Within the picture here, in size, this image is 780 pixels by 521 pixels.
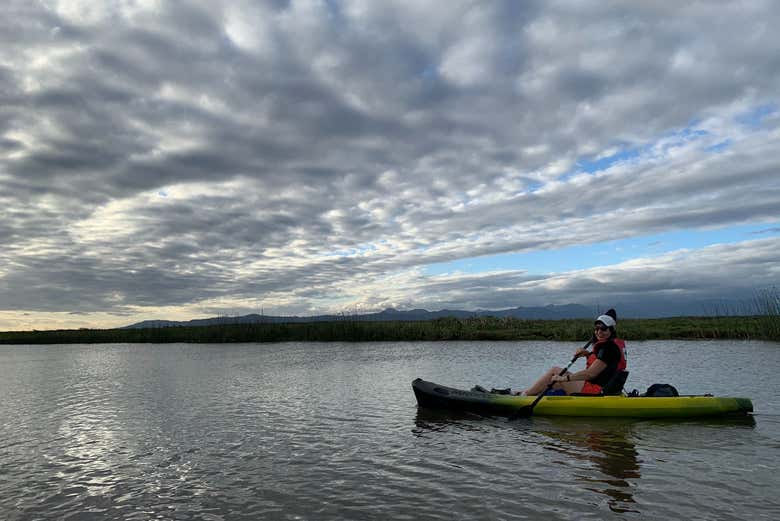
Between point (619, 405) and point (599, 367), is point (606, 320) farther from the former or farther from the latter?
point (619, 405)

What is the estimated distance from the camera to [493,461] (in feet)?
26.8

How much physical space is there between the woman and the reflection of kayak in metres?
0.49

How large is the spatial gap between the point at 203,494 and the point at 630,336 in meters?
33.5

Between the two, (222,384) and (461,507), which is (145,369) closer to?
(222,384)

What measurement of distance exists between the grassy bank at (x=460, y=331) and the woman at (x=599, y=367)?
20.7 meters

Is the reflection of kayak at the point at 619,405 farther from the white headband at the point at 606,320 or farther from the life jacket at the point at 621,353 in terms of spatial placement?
the white headband at the point at 606,320

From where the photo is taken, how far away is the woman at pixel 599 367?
1157cm

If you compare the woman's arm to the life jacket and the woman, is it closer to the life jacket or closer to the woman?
the woman

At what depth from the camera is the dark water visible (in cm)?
Answer: 626

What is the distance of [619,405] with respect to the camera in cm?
1120

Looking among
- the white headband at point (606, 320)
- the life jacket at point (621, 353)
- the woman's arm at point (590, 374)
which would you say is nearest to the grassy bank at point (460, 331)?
the life jacket at point (621, 353)

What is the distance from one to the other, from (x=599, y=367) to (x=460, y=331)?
27617 millimetres

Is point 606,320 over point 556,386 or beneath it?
over

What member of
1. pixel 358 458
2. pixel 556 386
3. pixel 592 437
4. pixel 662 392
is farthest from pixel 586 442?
pixel 358 458
